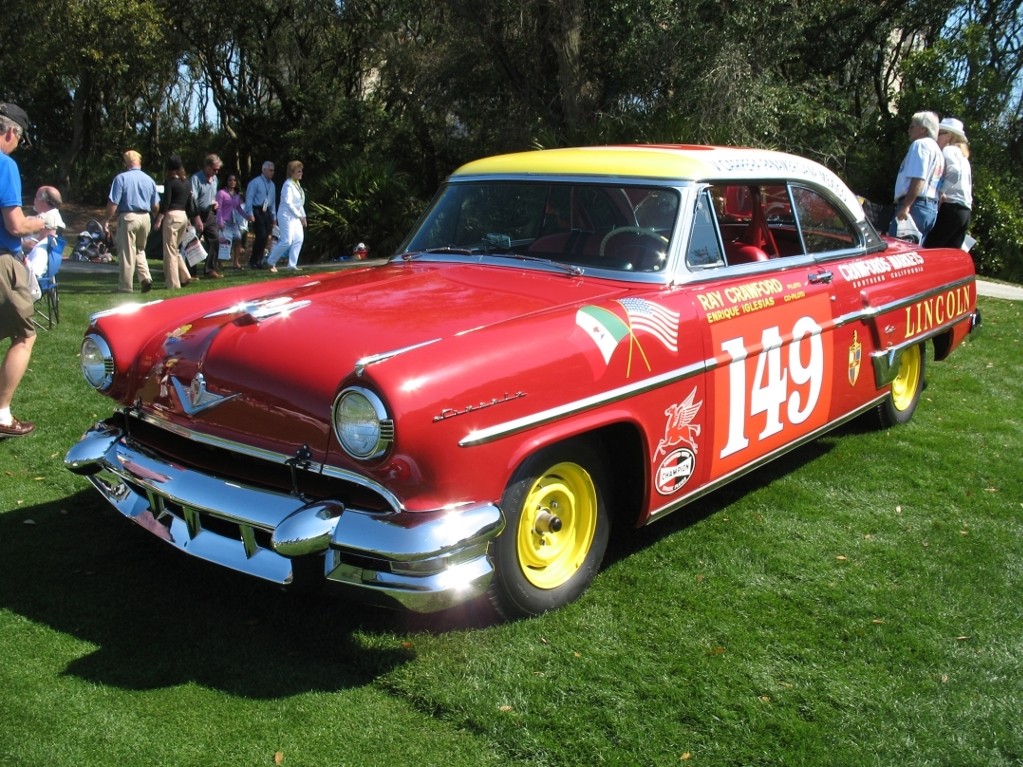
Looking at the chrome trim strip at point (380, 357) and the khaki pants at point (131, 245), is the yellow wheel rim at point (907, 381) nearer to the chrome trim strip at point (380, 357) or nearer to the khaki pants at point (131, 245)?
the chrome trim strip at point (380, 357)

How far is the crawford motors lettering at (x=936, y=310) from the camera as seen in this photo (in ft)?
18.5

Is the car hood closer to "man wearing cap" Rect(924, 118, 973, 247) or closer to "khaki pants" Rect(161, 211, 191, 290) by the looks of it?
"man wearing cap" Rect(924, 118, 973, 247)

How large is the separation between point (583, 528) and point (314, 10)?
19.9 meters

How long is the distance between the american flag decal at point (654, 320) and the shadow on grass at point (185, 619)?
48.6 inches

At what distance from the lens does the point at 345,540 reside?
3.06 metres

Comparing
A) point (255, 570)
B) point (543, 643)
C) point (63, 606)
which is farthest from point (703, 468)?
point (63, 606)

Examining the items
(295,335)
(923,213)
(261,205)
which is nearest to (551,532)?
(295,335)

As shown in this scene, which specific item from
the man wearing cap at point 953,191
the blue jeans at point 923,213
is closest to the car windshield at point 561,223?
the blue jeans at point 923,213

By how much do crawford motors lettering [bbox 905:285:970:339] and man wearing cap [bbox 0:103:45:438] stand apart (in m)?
4.93

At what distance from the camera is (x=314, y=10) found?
2112 cm

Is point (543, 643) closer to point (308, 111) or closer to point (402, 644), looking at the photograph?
point (402, 644)

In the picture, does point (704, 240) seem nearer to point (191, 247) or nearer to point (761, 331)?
point (761, 331)

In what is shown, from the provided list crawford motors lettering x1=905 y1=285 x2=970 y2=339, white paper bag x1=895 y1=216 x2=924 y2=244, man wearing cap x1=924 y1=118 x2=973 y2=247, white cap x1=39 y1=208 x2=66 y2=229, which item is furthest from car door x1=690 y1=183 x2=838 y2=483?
white cap x1=39 y1=208 x2=66 y2=229

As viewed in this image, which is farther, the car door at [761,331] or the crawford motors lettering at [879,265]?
the crawford motors lettering at [879,265]
